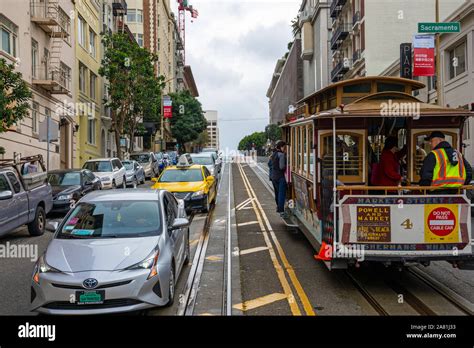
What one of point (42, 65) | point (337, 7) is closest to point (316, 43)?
point (337, 7)

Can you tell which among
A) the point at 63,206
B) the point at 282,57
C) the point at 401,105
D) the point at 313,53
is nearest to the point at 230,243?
the point at 401,105

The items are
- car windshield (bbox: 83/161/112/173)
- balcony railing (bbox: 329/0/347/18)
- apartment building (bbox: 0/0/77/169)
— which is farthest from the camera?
balcony railing (bbox: 329/0/347/18)

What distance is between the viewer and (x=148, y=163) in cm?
3312

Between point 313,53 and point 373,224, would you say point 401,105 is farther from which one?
point 313,53

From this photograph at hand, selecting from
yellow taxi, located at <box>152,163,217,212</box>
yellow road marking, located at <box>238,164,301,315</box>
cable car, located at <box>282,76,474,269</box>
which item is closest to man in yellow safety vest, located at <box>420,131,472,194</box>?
cable car, located at <box>282,76,474,269</box>

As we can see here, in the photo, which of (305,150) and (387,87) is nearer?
(387,87)

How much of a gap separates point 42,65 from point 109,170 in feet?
26.4

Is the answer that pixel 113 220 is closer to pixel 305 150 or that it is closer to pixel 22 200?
pixel 305 150

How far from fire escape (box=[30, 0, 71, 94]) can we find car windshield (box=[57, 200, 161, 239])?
785 inches

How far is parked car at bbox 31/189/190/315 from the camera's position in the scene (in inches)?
217

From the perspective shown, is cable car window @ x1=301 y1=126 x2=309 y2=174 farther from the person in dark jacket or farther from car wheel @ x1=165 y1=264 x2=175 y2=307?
car wheel @ x1=165 y1=264 x2=175 y2=307

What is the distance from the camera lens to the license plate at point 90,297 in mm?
5465

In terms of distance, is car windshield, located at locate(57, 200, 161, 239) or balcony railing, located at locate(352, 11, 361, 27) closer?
car windshield, located at locate(57, 200, 161, 239)
